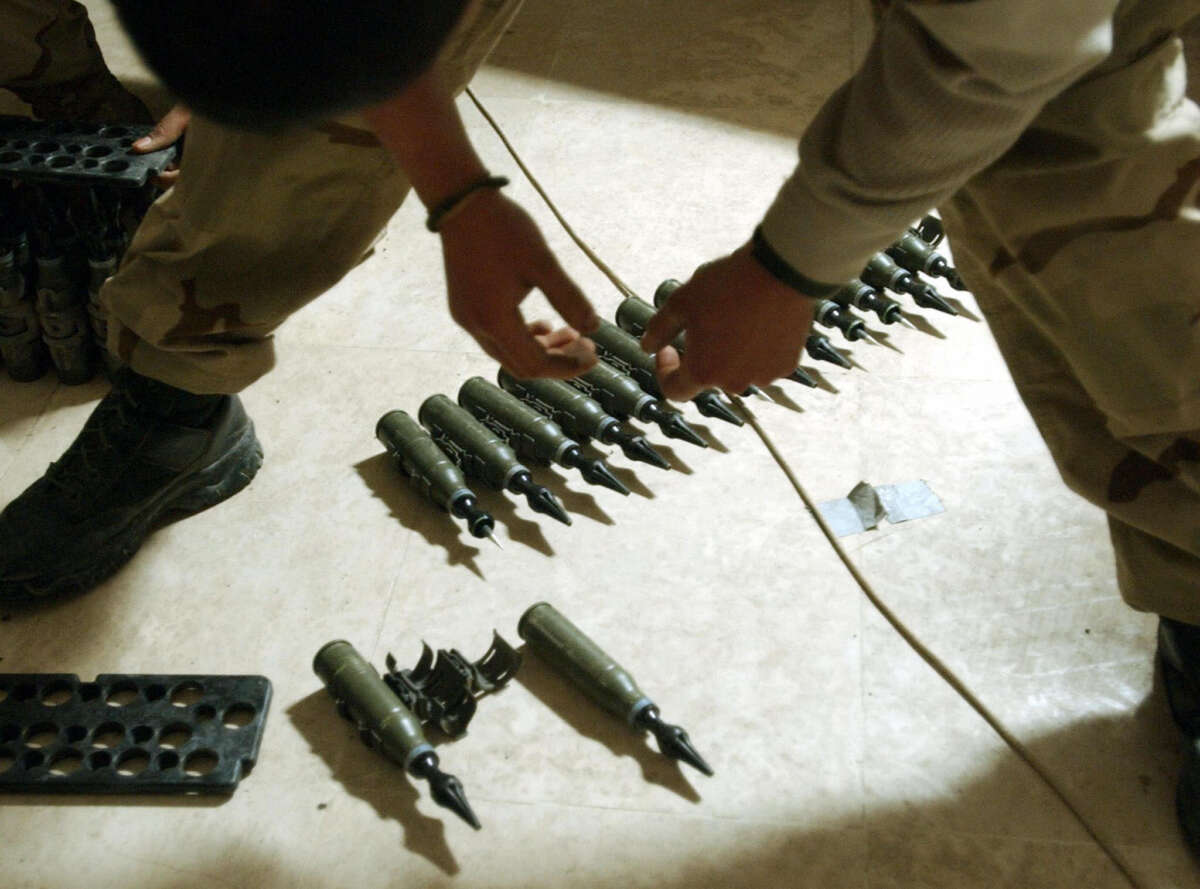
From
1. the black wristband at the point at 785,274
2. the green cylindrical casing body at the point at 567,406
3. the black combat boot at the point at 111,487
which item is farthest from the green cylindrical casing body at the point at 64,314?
the black wristband at the point at 785,274

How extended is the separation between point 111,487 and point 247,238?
0.41 m

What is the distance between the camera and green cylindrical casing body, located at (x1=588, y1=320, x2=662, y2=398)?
5.58 feet

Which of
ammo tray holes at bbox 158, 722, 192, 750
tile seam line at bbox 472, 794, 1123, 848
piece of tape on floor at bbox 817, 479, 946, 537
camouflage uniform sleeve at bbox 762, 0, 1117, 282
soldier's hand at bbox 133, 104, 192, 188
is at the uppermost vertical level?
camouflage uniform sleeve at bbox 762, 0, 1117, 282

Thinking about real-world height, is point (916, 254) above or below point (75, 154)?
below

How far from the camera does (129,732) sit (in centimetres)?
130

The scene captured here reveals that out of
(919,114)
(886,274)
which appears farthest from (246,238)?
(886,274)

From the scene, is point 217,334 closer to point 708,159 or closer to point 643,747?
point 643,747

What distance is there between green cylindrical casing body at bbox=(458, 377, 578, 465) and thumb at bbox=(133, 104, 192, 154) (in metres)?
0.53

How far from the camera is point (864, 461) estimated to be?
1624 mm

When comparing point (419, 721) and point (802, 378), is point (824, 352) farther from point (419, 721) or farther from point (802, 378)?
point (419, 721)

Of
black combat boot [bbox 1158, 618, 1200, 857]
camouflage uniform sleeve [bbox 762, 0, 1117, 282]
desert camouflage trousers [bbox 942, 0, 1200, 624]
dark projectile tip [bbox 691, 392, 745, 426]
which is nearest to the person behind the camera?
camouflage uniform sleeve [bbox 762, 0, 1117, 282]

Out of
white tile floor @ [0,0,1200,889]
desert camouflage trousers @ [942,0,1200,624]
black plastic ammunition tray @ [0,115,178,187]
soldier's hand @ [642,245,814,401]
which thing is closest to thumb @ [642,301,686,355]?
soldier's hand @ [642,245,814,401]

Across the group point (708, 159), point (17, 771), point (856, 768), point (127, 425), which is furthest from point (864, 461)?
point (17, 771)

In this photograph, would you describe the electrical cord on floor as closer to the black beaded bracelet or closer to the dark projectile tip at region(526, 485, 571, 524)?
the dark projectile tip at region(526, 485, 571, 524)
